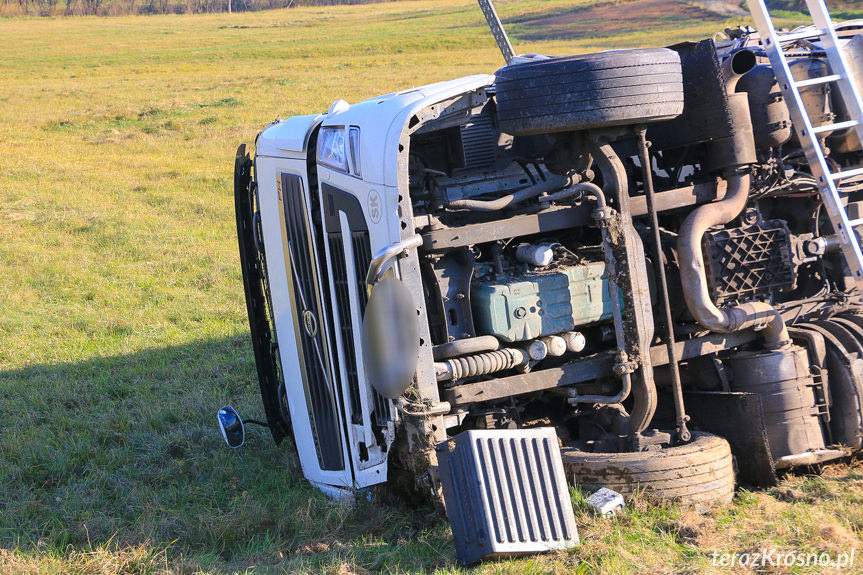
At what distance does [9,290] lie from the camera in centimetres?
944

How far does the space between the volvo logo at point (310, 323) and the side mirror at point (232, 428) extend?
38.7 inches

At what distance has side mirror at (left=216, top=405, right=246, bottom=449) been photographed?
538 cm

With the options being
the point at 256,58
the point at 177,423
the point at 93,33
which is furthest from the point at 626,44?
the point at 177,423

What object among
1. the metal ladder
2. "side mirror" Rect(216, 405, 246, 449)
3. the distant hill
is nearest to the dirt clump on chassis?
the metal ladder

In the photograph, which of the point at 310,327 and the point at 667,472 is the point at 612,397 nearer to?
the point at 667,472

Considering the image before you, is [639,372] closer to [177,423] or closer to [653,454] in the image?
[653,454]

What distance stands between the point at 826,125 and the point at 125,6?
69662 mm

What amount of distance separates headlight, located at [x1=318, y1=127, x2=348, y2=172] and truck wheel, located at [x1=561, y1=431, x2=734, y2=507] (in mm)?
1788

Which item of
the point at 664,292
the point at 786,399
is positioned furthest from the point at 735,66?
the point at 786,399

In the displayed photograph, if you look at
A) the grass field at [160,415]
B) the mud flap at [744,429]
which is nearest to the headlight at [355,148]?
the grass field at [160,415]

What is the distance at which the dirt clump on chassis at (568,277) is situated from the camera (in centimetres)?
413

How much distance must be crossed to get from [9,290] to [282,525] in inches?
252

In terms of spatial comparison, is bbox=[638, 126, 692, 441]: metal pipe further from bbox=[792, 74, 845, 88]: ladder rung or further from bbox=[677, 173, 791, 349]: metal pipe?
bbox=[792, 74, 845, 88]: ladder rung

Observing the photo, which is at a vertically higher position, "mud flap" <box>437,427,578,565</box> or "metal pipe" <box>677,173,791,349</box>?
"metal pipe" <box>677,173,791,349</box>
